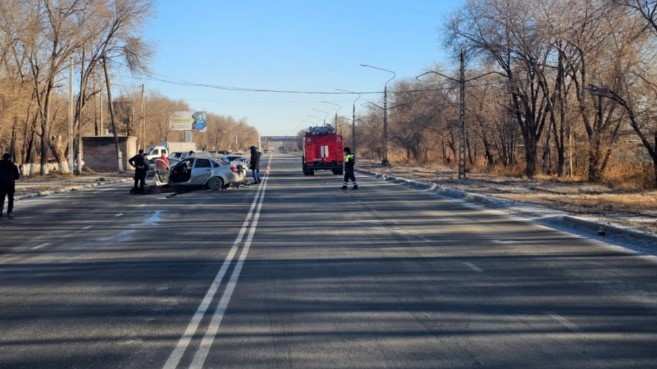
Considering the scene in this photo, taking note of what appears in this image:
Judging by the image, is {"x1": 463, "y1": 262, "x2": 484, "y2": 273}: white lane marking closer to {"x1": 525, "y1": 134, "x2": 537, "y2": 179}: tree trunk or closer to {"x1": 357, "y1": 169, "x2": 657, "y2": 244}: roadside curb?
{"x1": 357, "y1": 169, "x2": 657, "y2": 244}: roadside curb

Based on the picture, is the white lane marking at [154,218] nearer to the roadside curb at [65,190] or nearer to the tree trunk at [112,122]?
the roadside curb at [65,190]

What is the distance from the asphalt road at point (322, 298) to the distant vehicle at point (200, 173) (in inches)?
569

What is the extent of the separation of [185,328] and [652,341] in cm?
437

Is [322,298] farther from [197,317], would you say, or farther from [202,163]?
[202,163]

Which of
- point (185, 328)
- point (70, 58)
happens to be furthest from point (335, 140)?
point (185, 328)

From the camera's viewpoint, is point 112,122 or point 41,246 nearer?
point 41,246

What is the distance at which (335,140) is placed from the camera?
50.2 meters

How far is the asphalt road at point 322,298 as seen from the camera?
21.9 ft

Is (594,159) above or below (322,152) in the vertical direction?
below

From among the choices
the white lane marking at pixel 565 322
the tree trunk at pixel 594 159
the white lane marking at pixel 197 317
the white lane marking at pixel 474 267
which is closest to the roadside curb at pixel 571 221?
the white lane marking at pixel 474 267

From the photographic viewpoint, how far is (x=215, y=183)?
3288 cm

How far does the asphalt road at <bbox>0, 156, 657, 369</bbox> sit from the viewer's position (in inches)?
263

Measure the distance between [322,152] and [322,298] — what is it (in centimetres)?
4088

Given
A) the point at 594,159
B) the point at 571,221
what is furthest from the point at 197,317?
the point at 594,159
